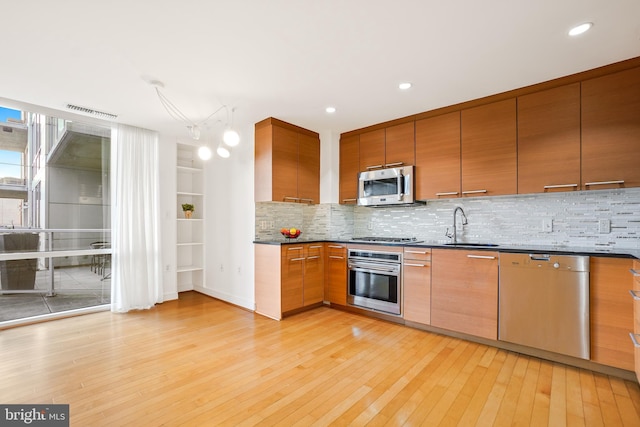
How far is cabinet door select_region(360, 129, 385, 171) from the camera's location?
3.93 m

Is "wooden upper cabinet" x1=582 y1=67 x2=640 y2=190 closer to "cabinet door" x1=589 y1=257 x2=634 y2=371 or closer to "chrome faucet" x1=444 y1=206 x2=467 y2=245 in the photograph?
"cabinet door" x1=589 y1=257 x2=634 y2=371

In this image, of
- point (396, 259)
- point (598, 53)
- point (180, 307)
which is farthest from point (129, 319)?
point (598, 53)

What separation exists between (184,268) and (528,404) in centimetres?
450

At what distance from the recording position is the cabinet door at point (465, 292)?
277 cm

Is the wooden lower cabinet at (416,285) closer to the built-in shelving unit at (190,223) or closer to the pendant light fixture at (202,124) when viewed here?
the pendant light fixture at (202,124)

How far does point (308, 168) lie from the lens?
4211 millimetres

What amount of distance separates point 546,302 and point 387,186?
6.46 ft

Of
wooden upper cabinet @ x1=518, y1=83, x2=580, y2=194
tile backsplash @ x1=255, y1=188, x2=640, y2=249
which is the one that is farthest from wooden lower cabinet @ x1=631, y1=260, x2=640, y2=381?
wooden upper cabinet @ x1=518, y1=83, x2=580, y2=194

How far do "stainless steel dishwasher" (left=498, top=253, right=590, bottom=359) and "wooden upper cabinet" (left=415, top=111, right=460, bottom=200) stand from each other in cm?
102

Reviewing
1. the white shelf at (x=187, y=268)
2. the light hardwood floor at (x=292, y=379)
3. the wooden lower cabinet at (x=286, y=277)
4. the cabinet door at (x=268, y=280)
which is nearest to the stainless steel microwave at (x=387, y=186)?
the wooden lower cabinet at (x=286, y=277)

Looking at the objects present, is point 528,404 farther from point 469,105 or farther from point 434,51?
point 469,105

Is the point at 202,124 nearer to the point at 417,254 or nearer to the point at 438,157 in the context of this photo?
the point at 438,157

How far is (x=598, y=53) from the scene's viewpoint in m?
2.31

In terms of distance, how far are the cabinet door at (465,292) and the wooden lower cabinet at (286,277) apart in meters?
1.48
